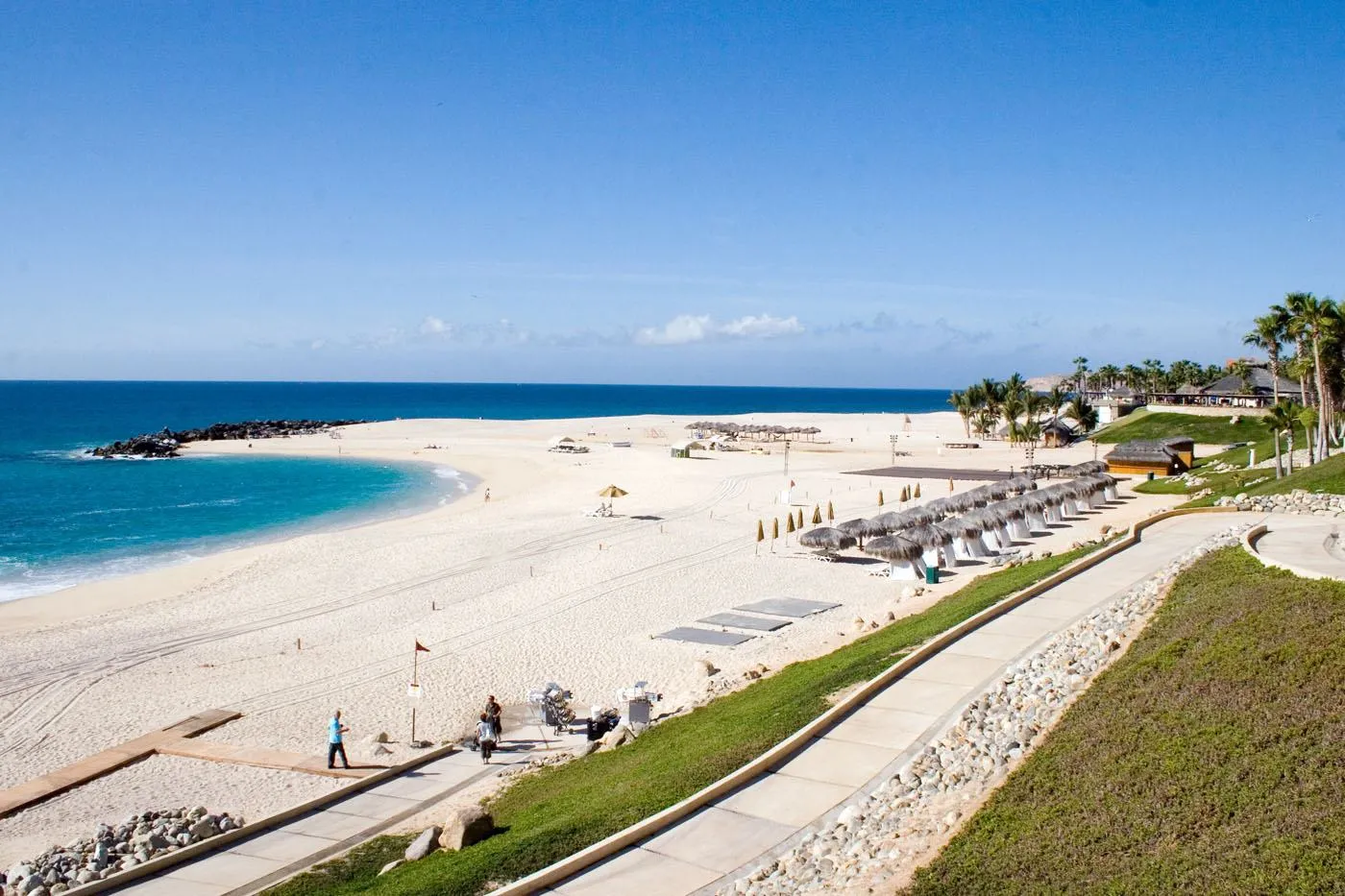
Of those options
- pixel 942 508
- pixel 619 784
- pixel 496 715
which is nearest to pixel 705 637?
pixel 496 715

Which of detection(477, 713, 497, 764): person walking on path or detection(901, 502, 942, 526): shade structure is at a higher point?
detection(901, 502, 942, 526): shade structure

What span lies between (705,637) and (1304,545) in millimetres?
11861

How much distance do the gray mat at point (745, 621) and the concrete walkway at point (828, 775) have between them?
6.48 meters

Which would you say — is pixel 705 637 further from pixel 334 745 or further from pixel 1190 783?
pixel 1190 783

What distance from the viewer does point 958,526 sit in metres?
28.1

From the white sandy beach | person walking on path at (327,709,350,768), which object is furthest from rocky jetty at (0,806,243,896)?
person walking on path at (327,709,350,768)

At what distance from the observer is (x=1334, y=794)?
8297mm

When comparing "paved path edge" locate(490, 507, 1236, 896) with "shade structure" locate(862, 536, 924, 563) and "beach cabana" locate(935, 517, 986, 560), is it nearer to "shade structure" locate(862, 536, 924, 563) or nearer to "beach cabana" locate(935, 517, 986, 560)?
"shade structure" locate(862, 536, 924, 563)

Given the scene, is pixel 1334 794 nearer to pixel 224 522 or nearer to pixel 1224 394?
pixel 224 522

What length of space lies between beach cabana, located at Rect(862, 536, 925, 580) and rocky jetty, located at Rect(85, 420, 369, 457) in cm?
6628

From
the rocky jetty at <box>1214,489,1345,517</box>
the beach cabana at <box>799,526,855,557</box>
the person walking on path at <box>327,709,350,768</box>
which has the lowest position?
the person walking on path at <box>327,709,350,768</box>

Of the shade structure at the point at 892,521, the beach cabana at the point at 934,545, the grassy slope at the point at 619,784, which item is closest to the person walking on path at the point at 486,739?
the grassy slope at the point at 619,784

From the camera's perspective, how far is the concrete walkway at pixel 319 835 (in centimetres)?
1049

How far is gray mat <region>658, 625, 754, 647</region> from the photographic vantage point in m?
21.0
